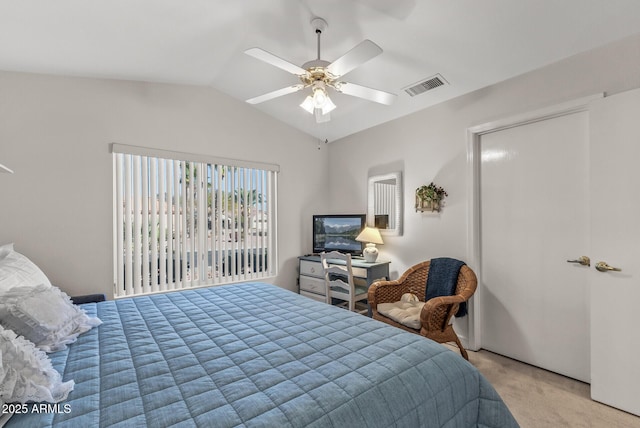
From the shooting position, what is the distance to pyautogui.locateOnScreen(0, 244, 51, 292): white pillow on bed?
5.70 ft

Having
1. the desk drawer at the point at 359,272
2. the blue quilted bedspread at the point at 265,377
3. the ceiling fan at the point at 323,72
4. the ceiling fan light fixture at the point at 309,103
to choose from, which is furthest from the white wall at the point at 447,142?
the blue quilted bedspread at the point at 265,377

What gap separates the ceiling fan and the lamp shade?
1.68 metres

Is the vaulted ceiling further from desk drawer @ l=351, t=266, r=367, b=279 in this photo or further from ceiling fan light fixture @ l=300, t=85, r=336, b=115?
desk drawer @ l=351, t=266, r=367, b=279

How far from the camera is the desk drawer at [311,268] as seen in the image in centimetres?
389

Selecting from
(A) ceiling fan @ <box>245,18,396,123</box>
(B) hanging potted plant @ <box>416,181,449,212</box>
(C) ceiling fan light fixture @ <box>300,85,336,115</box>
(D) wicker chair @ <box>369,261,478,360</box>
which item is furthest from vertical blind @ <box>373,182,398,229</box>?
(C) ceiling fan light fixture @ <box>300,85,336,115</box>

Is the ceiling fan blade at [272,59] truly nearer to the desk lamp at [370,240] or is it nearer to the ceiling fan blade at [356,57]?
the ceiling fan blade at [356,57]

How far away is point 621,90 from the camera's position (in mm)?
2104

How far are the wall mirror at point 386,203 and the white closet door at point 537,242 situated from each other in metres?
0.91

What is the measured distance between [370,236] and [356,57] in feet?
7.28

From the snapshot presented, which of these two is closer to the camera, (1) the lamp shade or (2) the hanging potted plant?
(2) the hanging potted plant

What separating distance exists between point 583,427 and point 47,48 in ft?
14.7

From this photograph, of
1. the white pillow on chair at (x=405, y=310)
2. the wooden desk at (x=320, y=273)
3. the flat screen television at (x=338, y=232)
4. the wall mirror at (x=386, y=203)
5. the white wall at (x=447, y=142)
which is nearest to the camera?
the white wall at (x=447, y=142)

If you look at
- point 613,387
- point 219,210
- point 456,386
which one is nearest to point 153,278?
point 219,210

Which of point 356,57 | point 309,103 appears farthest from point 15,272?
point 356,57
